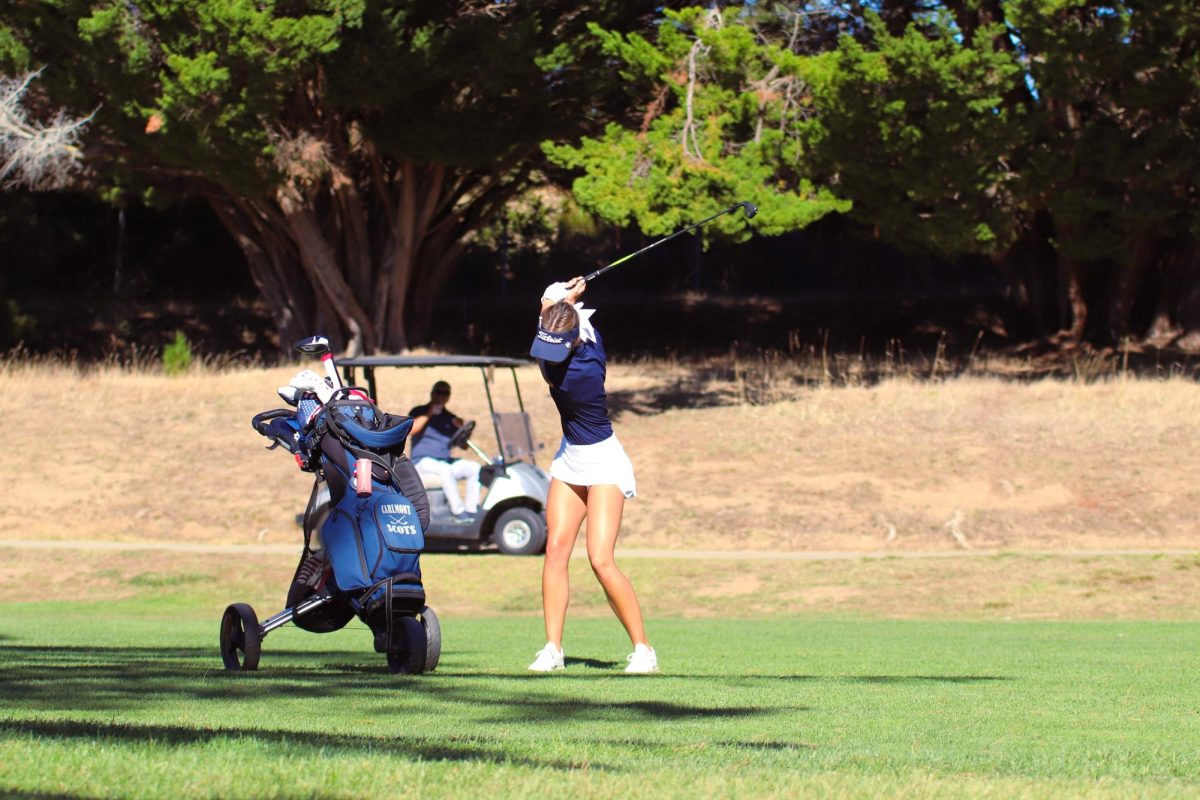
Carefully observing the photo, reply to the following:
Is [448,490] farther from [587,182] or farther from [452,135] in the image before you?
[452,135]

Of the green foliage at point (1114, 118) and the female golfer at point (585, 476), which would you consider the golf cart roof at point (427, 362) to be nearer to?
the female golfer at point (585, 476)

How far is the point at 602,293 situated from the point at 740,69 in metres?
17.9

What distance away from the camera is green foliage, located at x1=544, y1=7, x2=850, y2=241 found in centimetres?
2381

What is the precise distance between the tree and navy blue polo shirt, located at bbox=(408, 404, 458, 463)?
10068mm

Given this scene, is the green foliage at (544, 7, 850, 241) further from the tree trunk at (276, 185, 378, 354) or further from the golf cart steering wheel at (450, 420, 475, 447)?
the tree trunk at (276, 185, 378, 354)

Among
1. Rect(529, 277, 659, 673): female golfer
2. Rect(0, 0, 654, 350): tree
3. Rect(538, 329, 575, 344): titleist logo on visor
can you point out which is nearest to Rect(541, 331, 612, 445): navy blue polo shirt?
Rect(529, 277, 659, 673): female golfer

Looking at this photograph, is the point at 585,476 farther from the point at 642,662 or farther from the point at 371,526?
the point at 371,526

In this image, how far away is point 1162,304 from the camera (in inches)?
1241

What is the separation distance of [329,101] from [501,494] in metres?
12.4

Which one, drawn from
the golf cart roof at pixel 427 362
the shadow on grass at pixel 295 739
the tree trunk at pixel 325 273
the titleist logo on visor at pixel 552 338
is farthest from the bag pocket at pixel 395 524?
the tree trunk at pixel 325 273

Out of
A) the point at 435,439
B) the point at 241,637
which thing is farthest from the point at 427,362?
the point at 241,637

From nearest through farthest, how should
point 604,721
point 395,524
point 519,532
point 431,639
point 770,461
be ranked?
point 604,721
point 395,524
point 431,639
point 519,532
point 770,461

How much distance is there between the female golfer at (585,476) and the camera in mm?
8250

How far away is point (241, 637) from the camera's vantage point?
320 inches
